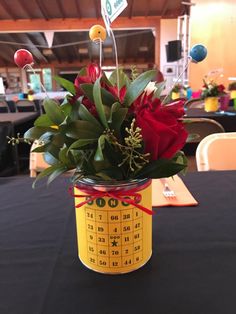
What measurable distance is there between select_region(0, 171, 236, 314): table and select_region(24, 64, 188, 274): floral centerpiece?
0.16 ft

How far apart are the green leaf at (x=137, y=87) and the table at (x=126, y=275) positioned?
0.32 metres

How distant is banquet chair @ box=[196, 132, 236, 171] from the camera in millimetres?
1345

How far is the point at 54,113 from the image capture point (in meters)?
0.53

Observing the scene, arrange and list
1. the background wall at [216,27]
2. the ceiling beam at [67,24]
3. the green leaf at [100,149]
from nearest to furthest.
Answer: the green leaf at [100,149]
the background wall at [216,27]
the ceiling beam at [67,24]

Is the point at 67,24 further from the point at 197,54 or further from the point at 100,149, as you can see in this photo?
the point at 100,149

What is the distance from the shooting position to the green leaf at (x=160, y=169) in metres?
0.52

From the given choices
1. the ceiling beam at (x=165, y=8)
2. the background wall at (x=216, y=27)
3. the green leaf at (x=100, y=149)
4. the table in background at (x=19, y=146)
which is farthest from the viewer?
the ceiling beam at (x=165, y=8)

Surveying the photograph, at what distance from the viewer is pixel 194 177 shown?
3.67 feet

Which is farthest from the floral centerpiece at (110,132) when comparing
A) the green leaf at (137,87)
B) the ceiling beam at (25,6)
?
the ceiling beam at (25,6)

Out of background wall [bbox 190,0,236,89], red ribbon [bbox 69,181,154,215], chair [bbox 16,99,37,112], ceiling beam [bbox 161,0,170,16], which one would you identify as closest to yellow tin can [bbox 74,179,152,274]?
red ribbon [bbox 69,181,154,215]

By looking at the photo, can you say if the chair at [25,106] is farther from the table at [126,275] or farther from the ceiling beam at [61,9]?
the table at [126,275]

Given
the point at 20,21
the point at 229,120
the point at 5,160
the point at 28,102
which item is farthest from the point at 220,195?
the point at 20,21

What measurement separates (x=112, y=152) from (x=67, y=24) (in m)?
8.89

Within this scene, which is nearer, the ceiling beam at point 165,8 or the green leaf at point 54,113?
the green leaf at point 54,113
